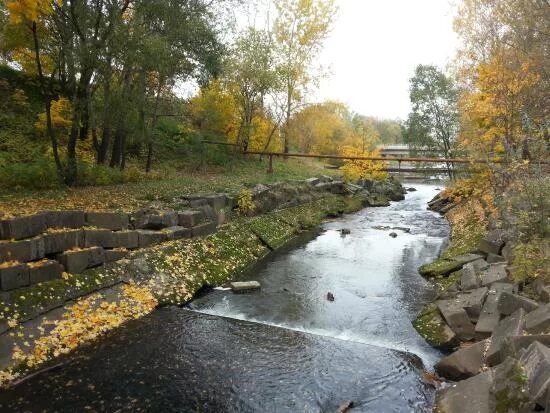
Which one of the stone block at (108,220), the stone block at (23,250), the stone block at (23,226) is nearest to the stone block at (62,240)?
the stone block at (23,250)

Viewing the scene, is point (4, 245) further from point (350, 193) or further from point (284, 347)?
point (350, 193)

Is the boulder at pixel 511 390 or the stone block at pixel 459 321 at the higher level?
the boulder at pixel 511 390

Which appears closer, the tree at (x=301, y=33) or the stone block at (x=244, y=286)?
the stone block at (x=244, y=286)

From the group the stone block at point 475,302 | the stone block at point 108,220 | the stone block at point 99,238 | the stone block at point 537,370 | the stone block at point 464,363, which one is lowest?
the stone block at point 464,363

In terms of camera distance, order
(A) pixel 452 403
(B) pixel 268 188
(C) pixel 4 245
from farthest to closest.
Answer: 1. (B) pixel 268 188
2. (C) pixel 4 245
3. (A) pixel 452 403

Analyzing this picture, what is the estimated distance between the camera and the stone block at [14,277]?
7.67 meters

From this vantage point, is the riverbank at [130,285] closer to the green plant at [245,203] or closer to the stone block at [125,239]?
the stone block at [125,239]

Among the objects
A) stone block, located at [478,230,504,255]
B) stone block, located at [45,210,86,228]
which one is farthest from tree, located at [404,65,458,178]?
stone block, located at [45,210,86,228]

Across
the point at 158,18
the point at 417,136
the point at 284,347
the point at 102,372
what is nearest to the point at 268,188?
the point at 158,18

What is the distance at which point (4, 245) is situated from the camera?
26.0ft

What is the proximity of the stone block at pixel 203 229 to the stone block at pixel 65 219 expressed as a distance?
12.8 ft

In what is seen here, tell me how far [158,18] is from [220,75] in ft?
29.1

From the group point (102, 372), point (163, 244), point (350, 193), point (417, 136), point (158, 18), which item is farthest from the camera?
point (417, 136)

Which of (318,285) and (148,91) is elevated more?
(148,91)
